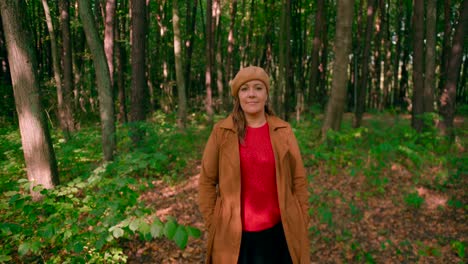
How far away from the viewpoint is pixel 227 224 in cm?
229

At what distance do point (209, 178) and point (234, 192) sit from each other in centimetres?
26

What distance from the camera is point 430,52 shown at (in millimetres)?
9430

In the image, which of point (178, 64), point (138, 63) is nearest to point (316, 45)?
point (178, 64)

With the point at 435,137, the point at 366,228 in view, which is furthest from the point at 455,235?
the point at 435,137

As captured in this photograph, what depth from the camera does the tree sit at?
16.2 feet

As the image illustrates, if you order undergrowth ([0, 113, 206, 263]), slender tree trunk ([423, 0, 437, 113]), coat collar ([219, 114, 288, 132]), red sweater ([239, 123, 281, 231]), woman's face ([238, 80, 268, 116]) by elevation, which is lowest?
undergrowth ([0, 113, 206, 263])

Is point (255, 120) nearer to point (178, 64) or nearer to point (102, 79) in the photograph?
point (102, 79)

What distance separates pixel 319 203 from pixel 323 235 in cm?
85

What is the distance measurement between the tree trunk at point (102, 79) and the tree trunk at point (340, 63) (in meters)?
5.55

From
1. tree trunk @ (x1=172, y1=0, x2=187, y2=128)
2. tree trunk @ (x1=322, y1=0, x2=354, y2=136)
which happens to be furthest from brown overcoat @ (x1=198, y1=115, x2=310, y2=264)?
tree trunk @ (x1=172, y1=0, x2=187, y2=128)

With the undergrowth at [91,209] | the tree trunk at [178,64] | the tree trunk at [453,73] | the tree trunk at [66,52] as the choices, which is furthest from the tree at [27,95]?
the tree trunk at [453,73]

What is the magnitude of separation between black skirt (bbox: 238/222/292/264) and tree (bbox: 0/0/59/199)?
4532 millimetres

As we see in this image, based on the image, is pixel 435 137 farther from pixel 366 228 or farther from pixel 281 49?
pixel 281 49

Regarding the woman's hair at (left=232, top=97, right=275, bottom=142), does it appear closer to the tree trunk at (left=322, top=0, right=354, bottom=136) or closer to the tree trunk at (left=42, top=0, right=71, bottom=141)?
the tree trunk at (left=322, top=0, right=354, bottom=136)
